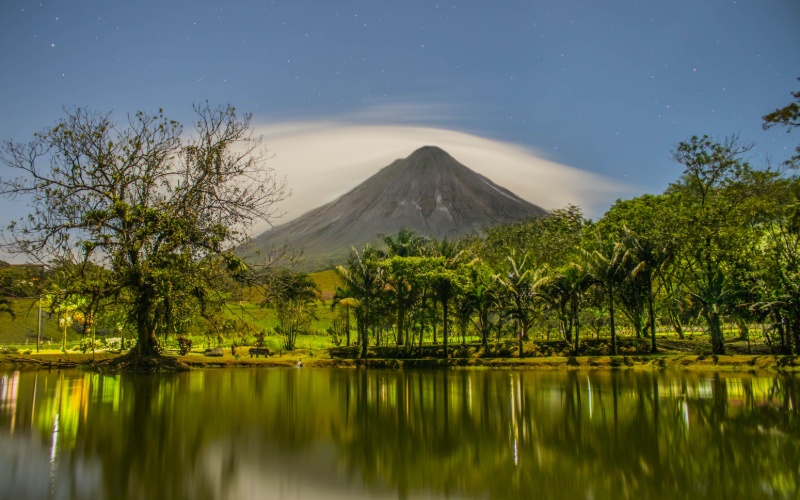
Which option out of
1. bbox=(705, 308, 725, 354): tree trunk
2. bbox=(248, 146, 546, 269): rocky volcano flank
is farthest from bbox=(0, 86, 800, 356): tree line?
bbox=(248, 146, 546, 269): rocky volcano flank

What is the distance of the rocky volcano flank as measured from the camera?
533 feet

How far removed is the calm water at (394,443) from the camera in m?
7.18

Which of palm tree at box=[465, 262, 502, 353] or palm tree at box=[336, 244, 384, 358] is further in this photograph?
palm tree at box=[336, 244, 384, 358]

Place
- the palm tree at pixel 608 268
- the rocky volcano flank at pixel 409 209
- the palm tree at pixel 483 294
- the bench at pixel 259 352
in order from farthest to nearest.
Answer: the rocky volcano flank at pixel 409 209 → the palm tree at pixel 483 294 → the bench at pixel 259 352 → the palm tree at pixel 608 268

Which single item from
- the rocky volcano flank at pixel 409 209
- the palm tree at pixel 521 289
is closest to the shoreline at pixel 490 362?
the palm tree at pixel 521 289

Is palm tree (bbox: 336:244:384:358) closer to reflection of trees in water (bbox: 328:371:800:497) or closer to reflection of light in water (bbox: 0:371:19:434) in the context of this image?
reflection of light in water (bbox: 0:371:19:434)

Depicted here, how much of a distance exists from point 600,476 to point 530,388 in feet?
40.9

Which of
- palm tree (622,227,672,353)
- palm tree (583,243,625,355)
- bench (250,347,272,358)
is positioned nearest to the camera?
palm tree (583,243,625,355)

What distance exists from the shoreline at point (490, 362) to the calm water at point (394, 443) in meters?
9.76

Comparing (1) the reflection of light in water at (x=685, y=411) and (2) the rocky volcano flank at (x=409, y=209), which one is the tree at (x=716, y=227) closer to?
(1) the reflection of light in water at (x=685, y=411)

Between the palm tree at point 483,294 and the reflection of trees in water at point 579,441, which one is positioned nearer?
the reflection of trees in water at point 579,441

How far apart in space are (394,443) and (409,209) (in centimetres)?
16212

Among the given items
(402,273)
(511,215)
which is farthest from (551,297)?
(511,215)

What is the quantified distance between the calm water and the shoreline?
9.76 meters
